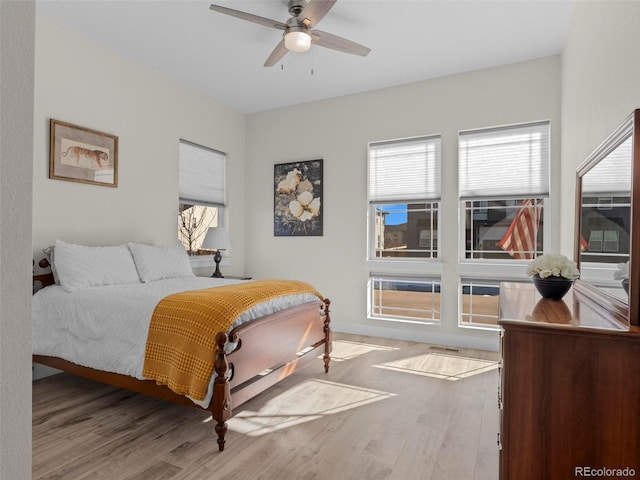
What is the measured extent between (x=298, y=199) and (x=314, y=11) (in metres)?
2.63

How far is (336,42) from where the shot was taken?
2807 millimetres

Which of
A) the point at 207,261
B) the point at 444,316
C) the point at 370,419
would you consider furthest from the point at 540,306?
the point at 207,261

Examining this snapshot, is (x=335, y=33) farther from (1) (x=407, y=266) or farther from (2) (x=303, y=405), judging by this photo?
(2) (x=303, y=405)

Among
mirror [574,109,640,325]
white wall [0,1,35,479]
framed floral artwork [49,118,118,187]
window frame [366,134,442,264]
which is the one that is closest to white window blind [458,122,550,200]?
window frame [366,134,442,264]

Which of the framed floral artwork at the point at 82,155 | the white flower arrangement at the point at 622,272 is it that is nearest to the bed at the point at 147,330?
the framed floral artwork at the point at 82,155

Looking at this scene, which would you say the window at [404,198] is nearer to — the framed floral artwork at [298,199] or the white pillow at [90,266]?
the framed floral artwork at [298,199]

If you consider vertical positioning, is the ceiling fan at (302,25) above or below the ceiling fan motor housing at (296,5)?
below

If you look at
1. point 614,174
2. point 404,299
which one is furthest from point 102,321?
point 404,299

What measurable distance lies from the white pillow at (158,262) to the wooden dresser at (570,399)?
9.70 ft

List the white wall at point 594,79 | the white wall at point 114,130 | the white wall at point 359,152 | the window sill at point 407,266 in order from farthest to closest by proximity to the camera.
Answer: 1. the window sill at point 407,266
2. the white wall at point 359,152
3. the white wall at point 114,130
4. the white wall at point 594,79

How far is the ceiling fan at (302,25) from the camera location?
2395 mm

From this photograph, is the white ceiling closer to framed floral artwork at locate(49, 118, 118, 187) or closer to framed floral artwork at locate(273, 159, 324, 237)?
framed floral artwork at locate(49, 118, 118, 187)

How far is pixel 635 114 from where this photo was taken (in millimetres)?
1366

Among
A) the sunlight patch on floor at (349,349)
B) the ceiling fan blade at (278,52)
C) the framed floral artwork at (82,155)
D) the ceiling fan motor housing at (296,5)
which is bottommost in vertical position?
the sunlight patch on floor at (349,349)
